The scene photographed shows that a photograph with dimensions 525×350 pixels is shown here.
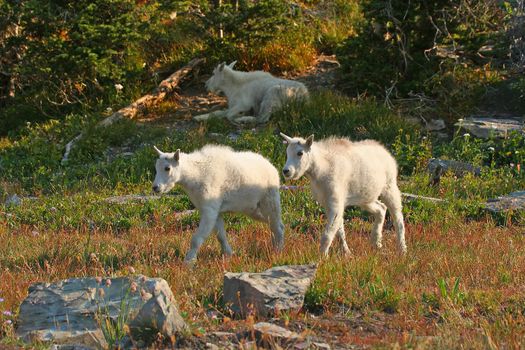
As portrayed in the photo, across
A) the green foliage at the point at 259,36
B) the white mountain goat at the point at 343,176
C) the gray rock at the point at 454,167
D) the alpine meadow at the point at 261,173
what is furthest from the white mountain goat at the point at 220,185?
the green foliage at the point at 259,36

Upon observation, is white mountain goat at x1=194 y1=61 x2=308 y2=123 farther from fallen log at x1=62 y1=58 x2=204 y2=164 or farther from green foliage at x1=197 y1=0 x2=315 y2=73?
green foliage at x1=197 y1=0 x2=315 y2=73

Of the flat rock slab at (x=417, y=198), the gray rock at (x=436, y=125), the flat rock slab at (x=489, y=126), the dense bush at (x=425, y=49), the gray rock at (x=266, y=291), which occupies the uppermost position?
the dense bush at (x=425, y=49)

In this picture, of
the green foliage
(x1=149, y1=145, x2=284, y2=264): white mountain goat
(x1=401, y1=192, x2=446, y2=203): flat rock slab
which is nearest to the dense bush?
the green foliage

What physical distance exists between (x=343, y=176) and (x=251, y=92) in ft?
28.5

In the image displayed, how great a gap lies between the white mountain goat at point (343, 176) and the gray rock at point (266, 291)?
2.02 meters

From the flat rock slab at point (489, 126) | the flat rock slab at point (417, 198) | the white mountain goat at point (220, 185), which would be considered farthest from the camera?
the flat rock slab at point (489, 126)

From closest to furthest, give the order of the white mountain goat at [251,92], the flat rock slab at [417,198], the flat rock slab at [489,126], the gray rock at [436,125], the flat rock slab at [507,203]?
the flat rock slab at [507,203] < the flat rock slab at [417,198] < the flat rock slab at [489,126] < the gray rock at [436,125] < the white mountain goat at [251,92]

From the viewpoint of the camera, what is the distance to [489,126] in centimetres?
1622

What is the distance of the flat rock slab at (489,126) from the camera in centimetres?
1603

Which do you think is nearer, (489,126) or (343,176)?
(343,176)

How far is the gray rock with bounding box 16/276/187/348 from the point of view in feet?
20.4

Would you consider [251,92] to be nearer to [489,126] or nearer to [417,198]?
[489,126]

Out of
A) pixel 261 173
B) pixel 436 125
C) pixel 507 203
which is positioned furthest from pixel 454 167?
pixel 261 173

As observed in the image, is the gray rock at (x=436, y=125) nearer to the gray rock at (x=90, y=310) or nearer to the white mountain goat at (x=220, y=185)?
the white mountain goat at (x=220, y=185)
